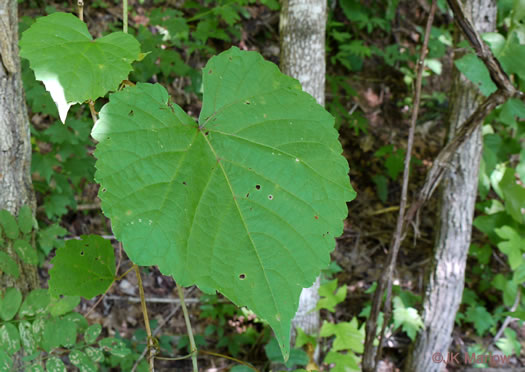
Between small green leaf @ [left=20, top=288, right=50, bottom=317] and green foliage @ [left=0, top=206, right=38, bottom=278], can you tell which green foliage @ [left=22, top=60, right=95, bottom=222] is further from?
small green leaf @ [left=20, top=288, right=50, bottom=317]

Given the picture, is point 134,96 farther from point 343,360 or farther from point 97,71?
point 343,360

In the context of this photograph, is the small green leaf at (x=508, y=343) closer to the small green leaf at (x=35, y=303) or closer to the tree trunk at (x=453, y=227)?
the tree trunk at (x=453, y=227)

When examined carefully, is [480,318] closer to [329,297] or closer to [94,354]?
[329,297]

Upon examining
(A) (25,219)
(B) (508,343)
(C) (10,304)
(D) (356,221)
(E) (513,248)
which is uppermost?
(A) (25,219)

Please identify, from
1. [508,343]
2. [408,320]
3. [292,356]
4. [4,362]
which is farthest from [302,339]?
[508,343]

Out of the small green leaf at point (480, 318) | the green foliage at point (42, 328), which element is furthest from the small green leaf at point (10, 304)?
the small green leaf at point (480, 318)

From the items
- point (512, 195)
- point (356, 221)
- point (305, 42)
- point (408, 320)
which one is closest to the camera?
point (305, 42)

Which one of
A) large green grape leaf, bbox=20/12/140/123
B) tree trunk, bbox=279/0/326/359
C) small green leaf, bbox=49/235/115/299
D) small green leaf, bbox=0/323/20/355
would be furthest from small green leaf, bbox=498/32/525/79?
small green leaf, bbox=0/323/20/355
